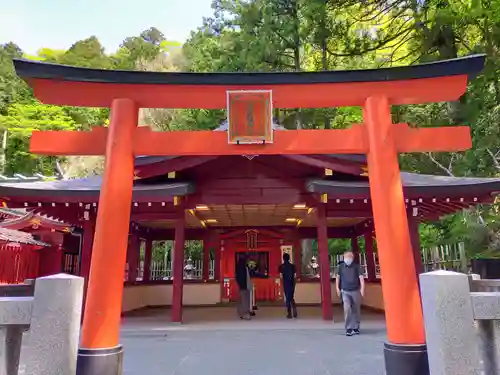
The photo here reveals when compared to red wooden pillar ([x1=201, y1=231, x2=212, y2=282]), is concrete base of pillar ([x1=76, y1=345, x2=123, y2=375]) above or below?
below

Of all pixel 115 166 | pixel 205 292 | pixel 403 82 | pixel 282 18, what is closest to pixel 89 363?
pixel 115 166

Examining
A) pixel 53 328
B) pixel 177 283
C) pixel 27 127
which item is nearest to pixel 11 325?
pixel 53 328

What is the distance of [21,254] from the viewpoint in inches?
662

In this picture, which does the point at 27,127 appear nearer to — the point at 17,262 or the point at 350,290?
the point at 17,262

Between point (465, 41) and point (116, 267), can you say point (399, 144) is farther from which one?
point (465, 41)

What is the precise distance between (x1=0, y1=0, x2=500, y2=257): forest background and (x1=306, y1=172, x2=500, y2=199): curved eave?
4.86 meters

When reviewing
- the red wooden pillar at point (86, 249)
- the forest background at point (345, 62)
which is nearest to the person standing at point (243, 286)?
the red wooden pillar at point (86, 249)

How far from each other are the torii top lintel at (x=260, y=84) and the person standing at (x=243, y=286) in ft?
18.7

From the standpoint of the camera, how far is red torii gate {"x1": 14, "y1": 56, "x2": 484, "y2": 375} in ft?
17.9

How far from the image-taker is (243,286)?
10617 mm

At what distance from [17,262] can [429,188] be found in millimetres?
16524

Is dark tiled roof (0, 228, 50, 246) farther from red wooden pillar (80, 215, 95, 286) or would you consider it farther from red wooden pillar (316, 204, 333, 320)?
red wooden pillar (316, 204, 333, 320)

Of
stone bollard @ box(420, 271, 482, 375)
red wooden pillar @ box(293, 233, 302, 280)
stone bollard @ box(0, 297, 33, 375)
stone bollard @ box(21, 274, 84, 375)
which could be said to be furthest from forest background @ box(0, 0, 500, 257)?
stone bollard @ box(0, 297, 33, 375)

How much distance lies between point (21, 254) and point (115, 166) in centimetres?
1418
